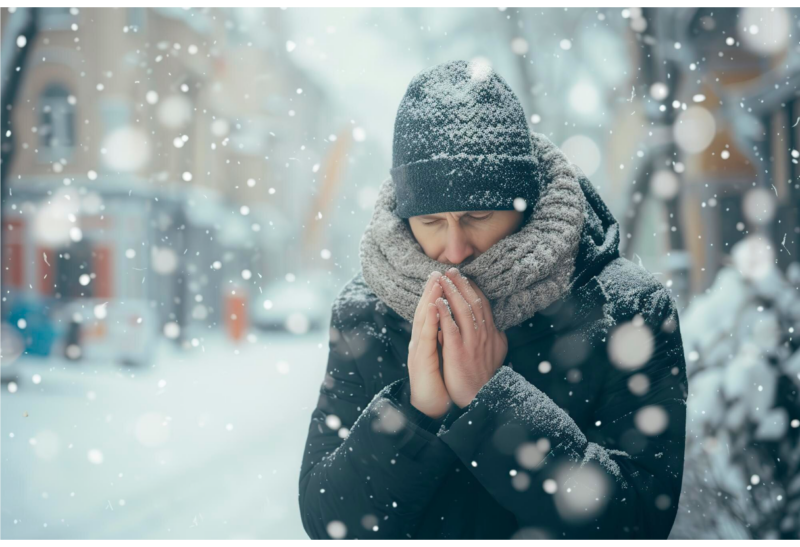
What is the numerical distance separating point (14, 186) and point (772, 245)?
11.7 meters

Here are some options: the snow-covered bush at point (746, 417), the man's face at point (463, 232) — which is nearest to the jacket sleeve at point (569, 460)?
the man's face at point (463, 232)

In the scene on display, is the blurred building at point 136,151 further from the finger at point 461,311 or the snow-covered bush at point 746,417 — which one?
the finger at point 461,311

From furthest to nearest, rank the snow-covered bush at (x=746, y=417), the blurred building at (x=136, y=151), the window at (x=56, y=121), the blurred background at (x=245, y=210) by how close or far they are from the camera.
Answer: the window at (x=56, y=121) < the blurred building at (x=136, y=151) < the blurred background at (x=245, y=210) < the snow-covered bush at (x=746, y=417)

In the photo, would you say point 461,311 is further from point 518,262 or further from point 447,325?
point 518,262

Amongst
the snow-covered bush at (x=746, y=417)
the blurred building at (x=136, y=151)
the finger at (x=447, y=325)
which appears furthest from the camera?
the blurred building at (x=136, y=151)

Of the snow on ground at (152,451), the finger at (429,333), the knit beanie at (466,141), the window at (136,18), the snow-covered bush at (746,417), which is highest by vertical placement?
the window at (136,18)

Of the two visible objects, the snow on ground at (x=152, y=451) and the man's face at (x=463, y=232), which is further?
the snow on ground at (x=152, y=451)

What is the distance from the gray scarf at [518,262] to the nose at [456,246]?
0.02m

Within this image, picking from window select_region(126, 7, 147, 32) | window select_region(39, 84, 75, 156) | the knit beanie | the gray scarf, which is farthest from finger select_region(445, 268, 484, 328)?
window select_region(39, 84, 75, 156)

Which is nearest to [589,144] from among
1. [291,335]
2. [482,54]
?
[482,54]

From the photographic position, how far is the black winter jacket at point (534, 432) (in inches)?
50.4

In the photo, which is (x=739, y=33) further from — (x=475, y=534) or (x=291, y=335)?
(x=291, y=335)

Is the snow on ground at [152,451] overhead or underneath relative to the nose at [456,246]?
underneath


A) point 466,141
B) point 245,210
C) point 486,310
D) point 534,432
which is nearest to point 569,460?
point 534,432
